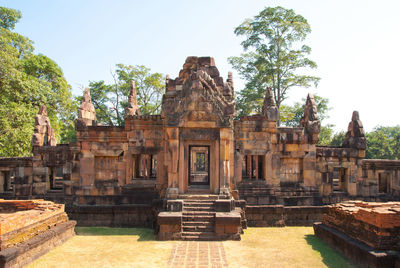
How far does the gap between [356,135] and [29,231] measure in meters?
14.1

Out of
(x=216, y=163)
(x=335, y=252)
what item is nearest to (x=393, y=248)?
(x=335, y=252)

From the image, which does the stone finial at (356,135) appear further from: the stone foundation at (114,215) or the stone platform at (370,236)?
the stone foundation at (114,215)

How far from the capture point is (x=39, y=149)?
570 inches

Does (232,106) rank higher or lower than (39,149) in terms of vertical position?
higher

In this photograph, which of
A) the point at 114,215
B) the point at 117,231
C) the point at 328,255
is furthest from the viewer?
the point at 114,215

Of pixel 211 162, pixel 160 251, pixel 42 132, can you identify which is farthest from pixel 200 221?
pixel 42 132

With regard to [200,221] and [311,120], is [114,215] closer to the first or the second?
[200,221]

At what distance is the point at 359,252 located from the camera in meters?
7.60

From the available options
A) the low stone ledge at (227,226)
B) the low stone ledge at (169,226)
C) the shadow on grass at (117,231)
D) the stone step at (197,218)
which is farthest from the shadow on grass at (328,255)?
the shadow on grass at (117,231)

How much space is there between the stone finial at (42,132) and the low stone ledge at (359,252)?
43.8ft

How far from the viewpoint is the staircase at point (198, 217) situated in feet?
32.9

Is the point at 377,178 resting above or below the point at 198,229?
above

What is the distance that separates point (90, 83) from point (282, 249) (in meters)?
30.1

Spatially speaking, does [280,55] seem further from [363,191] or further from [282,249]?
[282,249]
